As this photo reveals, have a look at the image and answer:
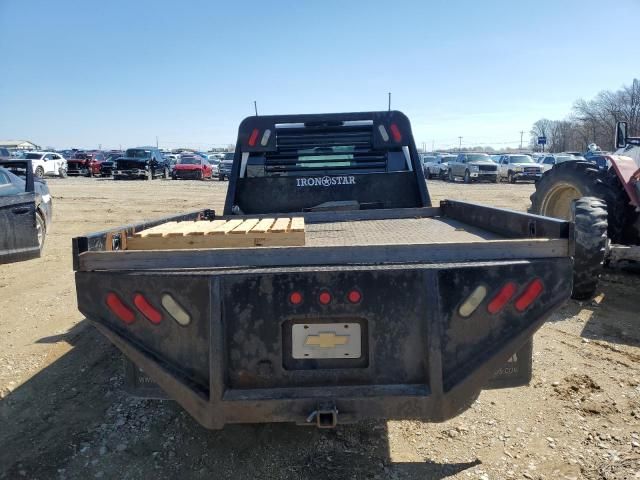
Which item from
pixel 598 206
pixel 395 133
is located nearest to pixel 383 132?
pixel 395 133

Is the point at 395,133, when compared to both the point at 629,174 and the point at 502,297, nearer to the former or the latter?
the point at 502,297

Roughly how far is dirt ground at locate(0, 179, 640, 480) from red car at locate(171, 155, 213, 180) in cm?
2950

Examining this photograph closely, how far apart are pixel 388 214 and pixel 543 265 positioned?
7.14 ft

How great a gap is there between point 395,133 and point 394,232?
6.14 ft

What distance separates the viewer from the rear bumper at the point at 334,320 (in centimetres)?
231

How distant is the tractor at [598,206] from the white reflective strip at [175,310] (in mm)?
3141

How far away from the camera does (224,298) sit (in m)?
2.31

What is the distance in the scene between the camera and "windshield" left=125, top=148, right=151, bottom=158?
3222 cm

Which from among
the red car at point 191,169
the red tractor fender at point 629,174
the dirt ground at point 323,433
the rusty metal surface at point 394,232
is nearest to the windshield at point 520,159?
the red car at point 191,169

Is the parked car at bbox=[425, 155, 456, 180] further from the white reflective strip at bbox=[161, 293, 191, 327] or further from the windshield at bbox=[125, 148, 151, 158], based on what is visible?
the white reflective strip at bbox=[161, 293, 191, 327]

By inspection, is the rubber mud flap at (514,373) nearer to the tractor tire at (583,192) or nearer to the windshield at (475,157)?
the tractor tire at (583,192)

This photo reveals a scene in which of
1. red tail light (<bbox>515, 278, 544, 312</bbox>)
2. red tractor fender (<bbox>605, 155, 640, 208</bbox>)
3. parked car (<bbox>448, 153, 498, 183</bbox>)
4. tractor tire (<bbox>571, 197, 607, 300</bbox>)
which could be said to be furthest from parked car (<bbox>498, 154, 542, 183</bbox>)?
red tail light (<bbox>515, 278, 544, 312</bbox>)

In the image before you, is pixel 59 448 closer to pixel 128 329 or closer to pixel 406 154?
pixel 128 329

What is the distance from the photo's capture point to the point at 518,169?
28453mm
